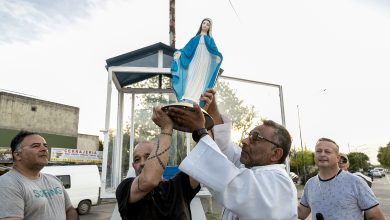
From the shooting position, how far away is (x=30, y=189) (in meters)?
3.13

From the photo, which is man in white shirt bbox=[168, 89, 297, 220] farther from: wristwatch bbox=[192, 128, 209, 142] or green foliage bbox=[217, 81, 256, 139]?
green foliage bbox=[217, 81, 256, 139]

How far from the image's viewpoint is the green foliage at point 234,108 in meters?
6.95

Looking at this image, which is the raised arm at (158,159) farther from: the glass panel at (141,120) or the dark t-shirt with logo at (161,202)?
the glass panel at (141,120)

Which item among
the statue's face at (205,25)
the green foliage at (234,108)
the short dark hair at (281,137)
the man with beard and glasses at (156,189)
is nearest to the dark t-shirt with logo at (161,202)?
the man with beard and glasses at (156,189)

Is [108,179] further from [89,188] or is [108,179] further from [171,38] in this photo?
[89,188]

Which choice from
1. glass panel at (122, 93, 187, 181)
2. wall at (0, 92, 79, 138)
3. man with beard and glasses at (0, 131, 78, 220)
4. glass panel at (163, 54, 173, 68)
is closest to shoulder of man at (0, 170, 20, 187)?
man with beard and glasses at (0, 131, 78, 220)

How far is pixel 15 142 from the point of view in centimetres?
343

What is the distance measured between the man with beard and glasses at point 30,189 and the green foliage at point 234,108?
13.5 ft

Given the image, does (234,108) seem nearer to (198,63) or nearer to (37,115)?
(198,63)

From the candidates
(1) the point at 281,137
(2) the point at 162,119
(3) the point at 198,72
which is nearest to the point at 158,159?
(2) the point at 162,119

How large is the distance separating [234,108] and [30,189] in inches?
200

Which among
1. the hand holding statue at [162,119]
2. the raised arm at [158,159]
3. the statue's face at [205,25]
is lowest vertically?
the raised arm at [158,159]

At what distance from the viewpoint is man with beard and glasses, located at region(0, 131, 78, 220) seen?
2934 millimetres

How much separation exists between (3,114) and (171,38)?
79.2 ft
